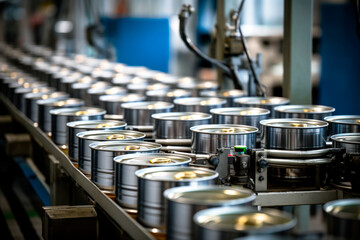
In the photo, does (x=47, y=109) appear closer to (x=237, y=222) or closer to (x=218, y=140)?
(x=218, y=140)

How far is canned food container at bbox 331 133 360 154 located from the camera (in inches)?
92.6

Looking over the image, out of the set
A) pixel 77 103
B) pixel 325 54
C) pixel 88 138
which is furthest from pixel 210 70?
pixel 88 138

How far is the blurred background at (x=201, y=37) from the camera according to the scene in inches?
284

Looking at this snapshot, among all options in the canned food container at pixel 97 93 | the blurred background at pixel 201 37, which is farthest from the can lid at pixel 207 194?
the blurred background at pixel 201 37

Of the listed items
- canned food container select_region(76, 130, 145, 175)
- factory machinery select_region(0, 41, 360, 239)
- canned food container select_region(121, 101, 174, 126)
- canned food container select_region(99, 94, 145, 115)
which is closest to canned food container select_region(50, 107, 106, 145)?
factory machinery select_region(0, 41, 360, 239)

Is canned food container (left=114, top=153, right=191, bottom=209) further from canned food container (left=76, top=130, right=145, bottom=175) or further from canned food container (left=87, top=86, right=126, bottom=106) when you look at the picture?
canned food container (left=87, top=86, right=126, bottom=106)

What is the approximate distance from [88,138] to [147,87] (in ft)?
6.18

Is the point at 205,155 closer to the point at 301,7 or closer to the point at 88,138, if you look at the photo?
the point at 88,138

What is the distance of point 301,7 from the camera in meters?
3.57

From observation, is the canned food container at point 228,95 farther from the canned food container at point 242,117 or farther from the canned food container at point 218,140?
the canned food container at point 218,140

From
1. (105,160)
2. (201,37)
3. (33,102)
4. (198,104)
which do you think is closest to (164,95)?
(198,104)

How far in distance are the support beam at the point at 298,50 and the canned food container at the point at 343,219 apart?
195cm

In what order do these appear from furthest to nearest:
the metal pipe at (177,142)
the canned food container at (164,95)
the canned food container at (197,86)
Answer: the canned food container at (197,86)
the canned food container at (164,95)
the metal pipe at (177,142)

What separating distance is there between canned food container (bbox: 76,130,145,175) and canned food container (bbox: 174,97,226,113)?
0.59 meters
